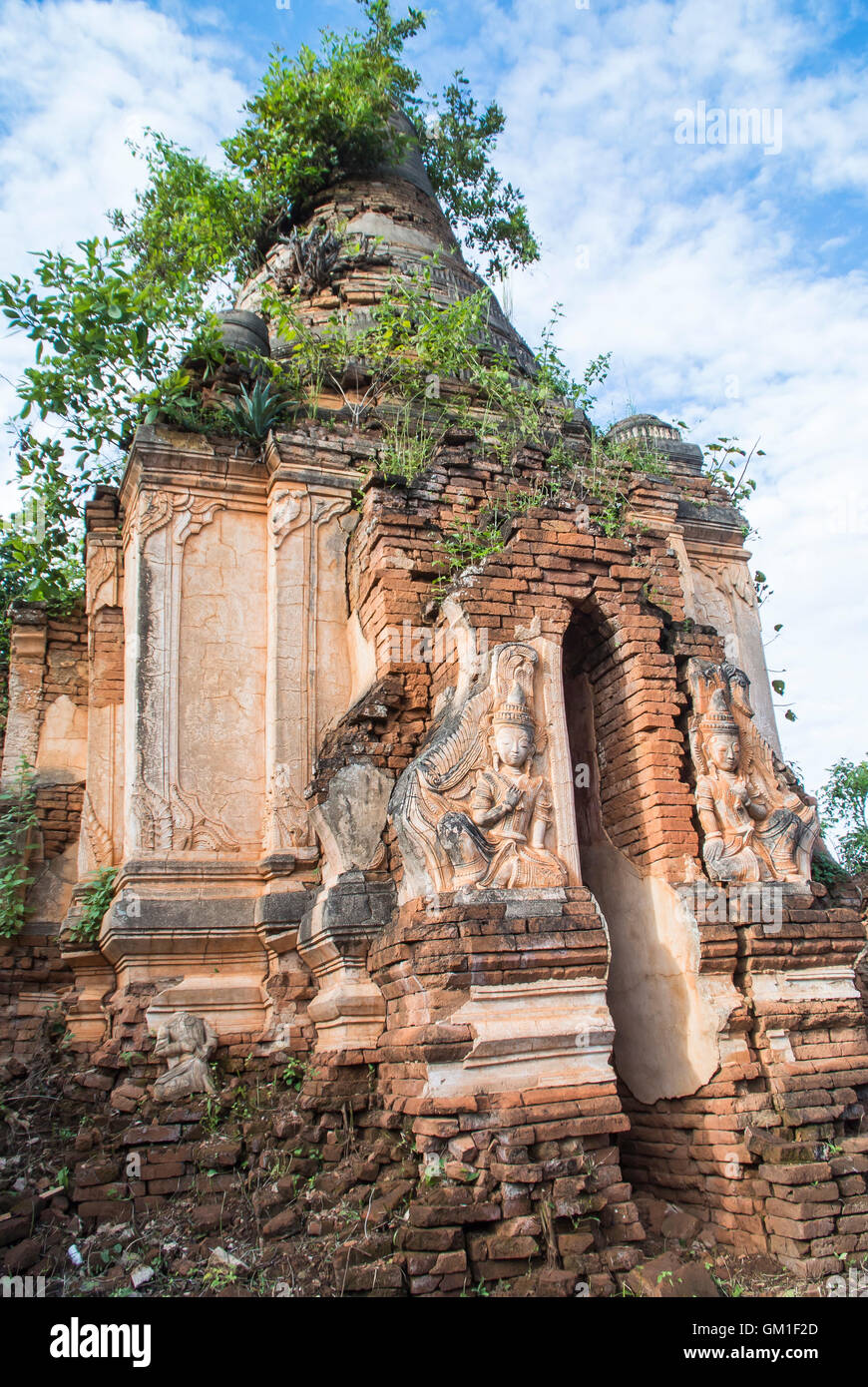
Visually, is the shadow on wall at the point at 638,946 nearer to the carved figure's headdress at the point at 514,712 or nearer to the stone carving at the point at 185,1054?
the carved figure's headdress at the point at 514,712

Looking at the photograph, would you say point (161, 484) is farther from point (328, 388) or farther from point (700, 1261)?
point (700, 1261)

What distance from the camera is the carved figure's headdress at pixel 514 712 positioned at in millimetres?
5941

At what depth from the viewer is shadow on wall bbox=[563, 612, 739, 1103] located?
569cm

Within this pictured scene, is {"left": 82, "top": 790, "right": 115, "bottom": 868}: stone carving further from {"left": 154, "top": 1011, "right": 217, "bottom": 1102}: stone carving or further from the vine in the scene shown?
{"left": 154, "top": 1011, "right": 217, "bottom": 1102}: stone carving

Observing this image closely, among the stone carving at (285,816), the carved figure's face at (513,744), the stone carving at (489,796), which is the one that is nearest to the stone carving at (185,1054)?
the stone carving at (285,816)

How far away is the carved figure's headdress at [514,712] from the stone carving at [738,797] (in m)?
1.17

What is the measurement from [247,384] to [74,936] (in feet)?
15.2

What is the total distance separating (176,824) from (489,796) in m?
2.50

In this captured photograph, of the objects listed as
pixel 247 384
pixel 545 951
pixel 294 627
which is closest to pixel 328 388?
pixel 247 384


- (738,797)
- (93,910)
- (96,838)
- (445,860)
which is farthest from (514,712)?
(96,838)

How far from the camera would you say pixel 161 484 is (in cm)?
786

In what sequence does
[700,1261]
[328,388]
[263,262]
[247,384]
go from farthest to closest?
[263,262] < [328,388] < [247,384] < [700,1261]

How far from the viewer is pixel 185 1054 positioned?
6.40 meters

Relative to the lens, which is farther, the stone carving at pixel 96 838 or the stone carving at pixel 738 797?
the stone carving at pixel 96 838
